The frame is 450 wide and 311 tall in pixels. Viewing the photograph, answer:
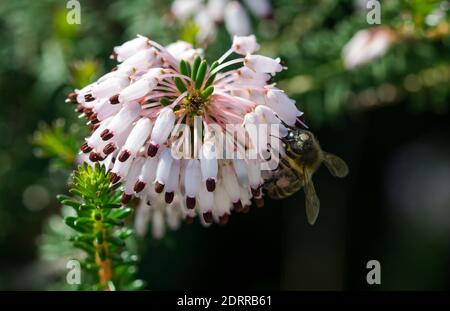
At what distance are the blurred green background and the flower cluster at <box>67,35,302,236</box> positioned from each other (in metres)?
0.66

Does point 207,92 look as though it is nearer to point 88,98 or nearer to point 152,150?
point 152,150

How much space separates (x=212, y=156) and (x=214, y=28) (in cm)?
178

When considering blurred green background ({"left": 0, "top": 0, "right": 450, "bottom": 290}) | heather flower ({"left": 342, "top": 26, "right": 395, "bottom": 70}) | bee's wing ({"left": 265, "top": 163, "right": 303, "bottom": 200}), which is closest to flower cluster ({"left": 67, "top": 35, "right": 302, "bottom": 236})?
bee's wing ({"left": 265, "top": 163, "right": 303, "bottom": 200})

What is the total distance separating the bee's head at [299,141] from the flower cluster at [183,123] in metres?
0.18

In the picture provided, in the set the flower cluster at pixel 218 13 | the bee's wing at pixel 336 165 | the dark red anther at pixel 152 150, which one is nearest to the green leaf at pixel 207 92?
the dark red anther at pixel 152 150

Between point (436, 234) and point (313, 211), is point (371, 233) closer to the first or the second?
point (436, 234)

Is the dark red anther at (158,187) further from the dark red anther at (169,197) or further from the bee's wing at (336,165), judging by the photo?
the bee's wing at (336,165)

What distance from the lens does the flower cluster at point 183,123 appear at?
2520 mm

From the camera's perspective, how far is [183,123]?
263 cm

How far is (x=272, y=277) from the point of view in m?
5.45

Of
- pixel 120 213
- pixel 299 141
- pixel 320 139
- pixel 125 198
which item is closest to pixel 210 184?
pixel 125 198

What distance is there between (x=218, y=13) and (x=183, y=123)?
5.37 ft

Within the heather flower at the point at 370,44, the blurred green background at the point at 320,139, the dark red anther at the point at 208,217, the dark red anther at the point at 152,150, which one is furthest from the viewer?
the blurred green background at the point at 320,139
